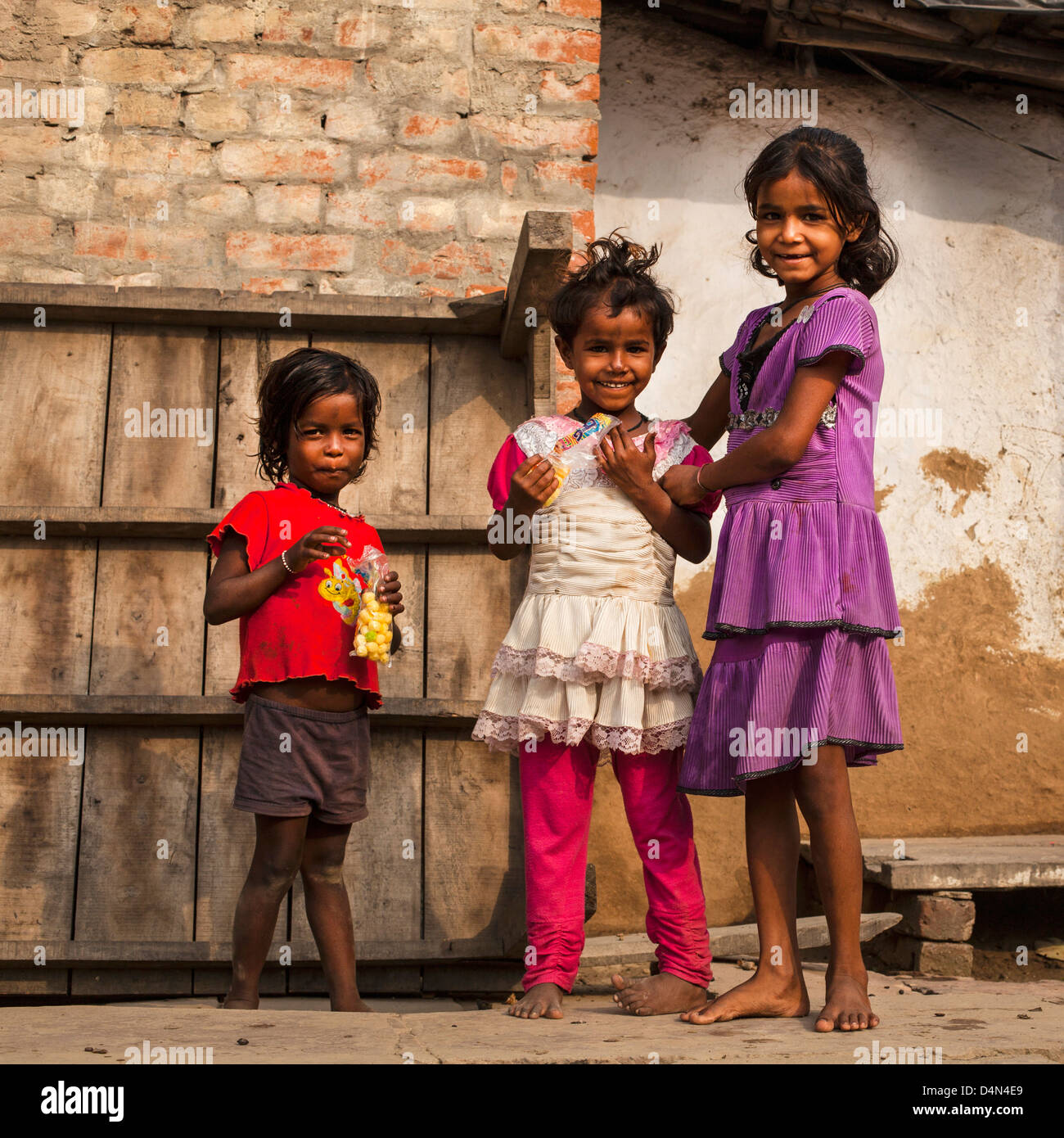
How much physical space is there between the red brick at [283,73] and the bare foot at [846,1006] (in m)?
2.92

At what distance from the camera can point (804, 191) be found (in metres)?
2.54

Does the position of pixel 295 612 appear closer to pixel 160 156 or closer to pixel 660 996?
pixel 660 996

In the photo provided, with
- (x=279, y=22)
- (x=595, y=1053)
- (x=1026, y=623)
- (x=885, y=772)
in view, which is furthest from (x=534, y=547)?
(x=1026, y=623)

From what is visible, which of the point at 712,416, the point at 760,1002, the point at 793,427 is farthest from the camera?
the point at 712,416

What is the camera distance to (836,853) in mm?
2373

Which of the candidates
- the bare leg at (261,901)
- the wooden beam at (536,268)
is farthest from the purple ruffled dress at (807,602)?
A: the bare leg at (261,901)

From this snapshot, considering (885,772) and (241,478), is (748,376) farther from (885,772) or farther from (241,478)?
(885,772)

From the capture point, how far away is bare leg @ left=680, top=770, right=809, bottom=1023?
2.34m

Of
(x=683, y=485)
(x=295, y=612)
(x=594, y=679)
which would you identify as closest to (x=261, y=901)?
(x=295, y=612)

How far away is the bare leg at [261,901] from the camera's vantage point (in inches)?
105

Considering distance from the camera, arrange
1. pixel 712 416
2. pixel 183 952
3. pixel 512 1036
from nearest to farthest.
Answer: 1. pixel 512 1036
2. pixel 712 416
3. pixel 183 952

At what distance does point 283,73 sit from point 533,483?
1865 millimetres

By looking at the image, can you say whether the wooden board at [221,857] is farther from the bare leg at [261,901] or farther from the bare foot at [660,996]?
the bare foot at [660,996]

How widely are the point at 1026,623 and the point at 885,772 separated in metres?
0.94
